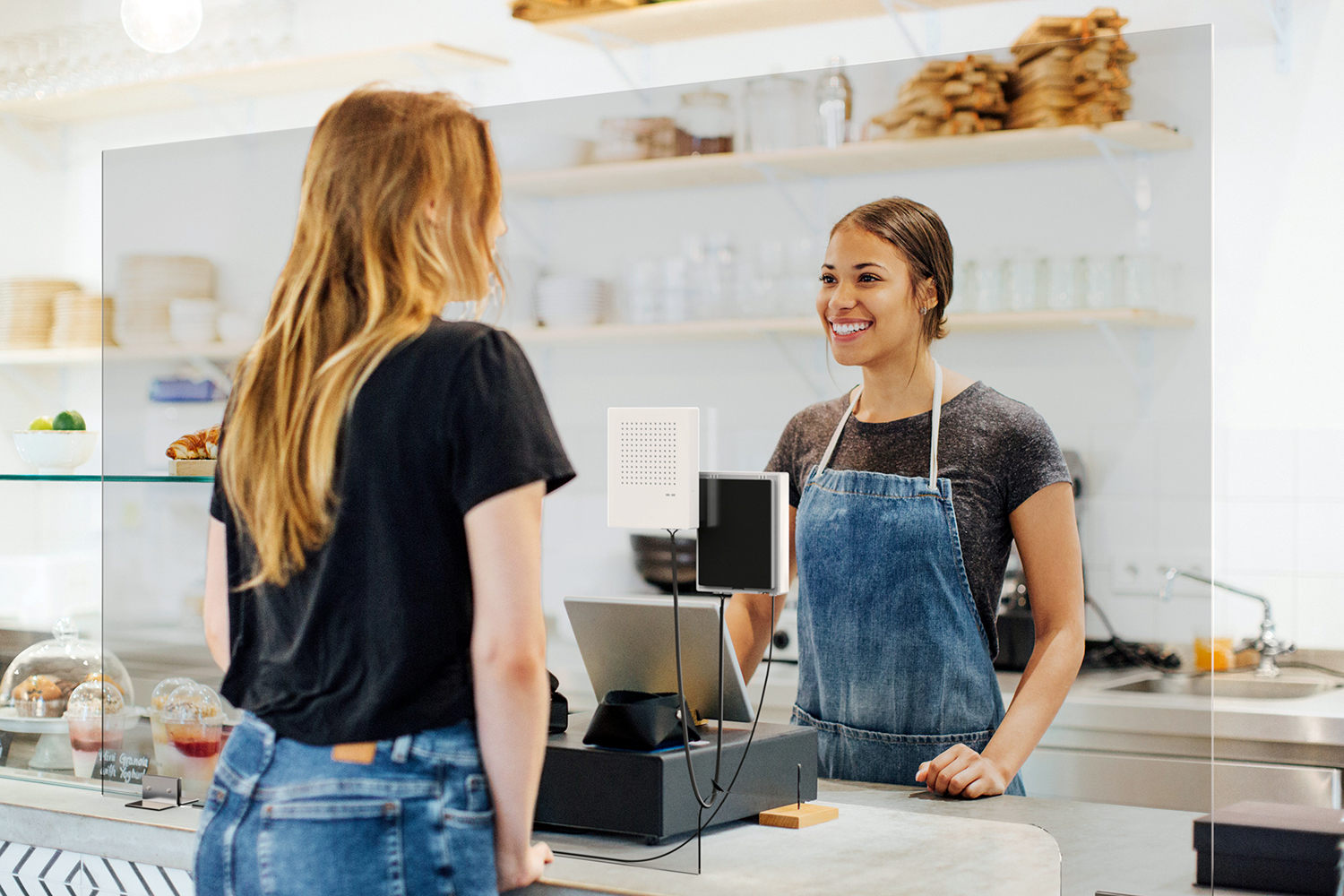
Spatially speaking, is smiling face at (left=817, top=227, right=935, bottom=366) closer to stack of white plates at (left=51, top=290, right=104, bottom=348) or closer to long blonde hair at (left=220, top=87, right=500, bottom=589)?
long blonde hair at (left=220, top=87, right=500, bottom=589)

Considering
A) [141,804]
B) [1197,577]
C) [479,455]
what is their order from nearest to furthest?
[479,455]
[141,804]
[1197,577]

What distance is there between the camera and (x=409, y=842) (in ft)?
3.29

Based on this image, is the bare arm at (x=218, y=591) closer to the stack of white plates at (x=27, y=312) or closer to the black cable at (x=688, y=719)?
the black cable at (x=688, y=719)

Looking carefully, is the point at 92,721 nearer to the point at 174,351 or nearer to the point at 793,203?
the point at 174,351

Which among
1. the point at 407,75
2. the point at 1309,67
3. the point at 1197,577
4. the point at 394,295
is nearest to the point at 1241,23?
the point at 1309,67

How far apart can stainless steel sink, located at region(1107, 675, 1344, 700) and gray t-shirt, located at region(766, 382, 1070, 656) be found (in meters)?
1.11

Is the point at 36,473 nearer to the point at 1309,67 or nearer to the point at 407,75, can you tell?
the point at 407,75

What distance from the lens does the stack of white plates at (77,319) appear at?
4.12 metres

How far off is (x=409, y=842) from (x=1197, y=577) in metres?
2.39

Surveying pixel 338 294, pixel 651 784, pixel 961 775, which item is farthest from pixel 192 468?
pixel 961 775

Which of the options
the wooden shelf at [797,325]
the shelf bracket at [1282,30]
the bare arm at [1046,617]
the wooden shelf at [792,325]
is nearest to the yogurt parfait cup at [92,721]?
the bare arm at [1046,617]

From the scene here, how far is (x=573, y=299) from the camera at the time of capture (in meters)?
3.42

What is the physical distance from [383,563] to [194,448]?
1.88ft

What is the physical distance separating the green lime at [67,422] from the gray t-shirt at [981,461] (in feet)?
3.36
